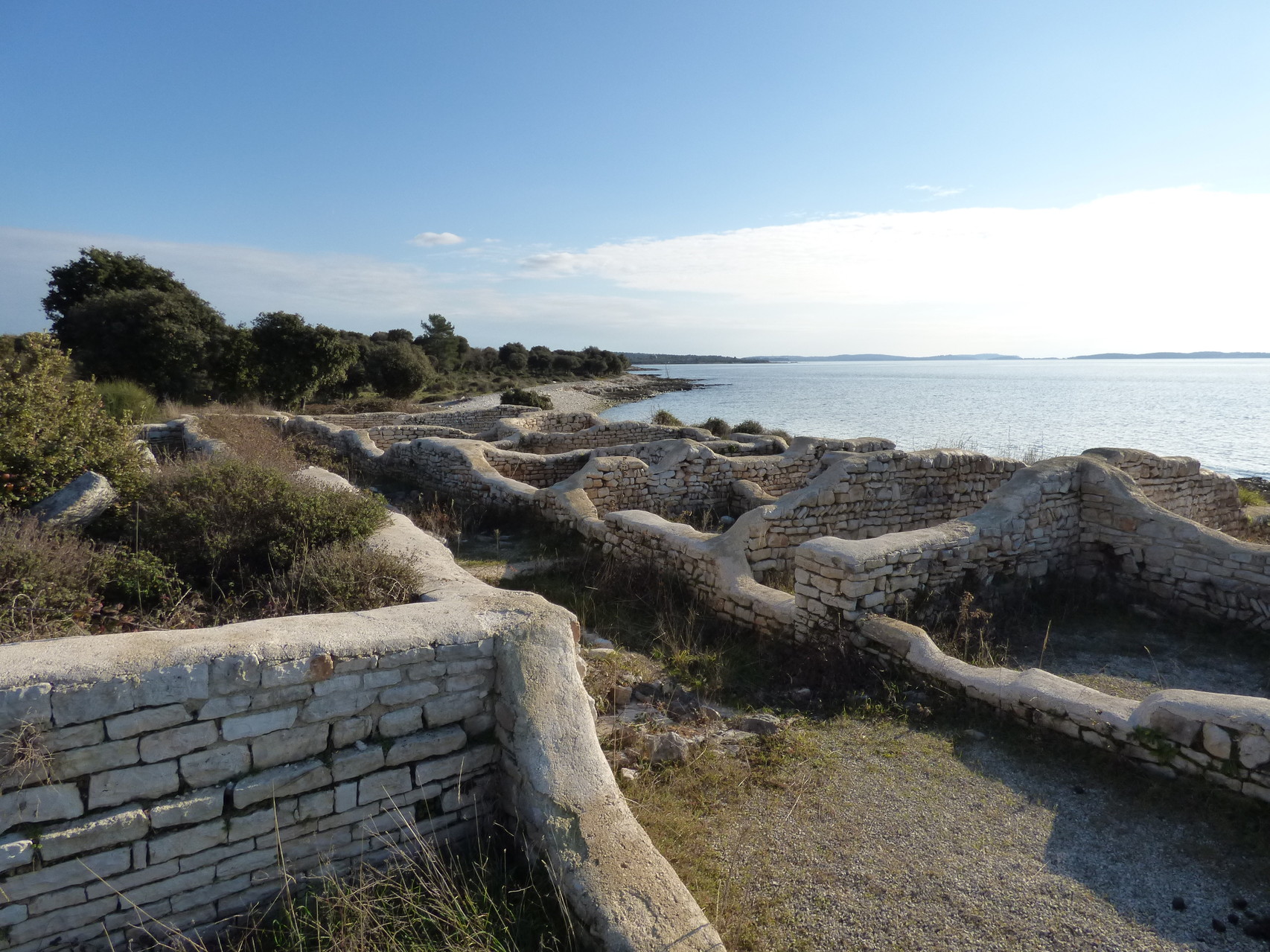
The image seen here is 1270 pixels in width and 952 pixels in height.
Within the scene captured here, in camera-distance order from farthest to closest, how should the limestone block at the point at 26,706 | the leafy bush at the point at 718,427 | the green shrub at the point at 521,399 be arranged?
the green shrub at the point at 521,399 < the leafy bush at the point at 718,427 < the limestone block at the point at 26,706

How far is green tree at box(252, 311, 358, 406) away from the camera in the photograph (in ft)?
93.2

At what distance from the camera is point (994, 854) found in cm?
354

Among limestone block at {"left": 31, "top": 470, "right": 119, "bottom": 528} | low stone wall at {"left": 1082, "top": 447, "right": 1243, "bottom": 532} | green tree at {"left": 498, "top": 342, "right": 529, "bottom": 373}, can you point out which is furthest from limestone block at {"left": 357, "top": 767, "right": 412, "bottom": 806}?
green tree at {"left": 498, "top": 342, "right": 529, "bottom": 373}

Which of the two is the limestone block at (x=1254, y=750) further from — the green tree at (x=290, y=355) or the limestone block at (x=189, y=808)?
the green tree at (x=290, y=355)

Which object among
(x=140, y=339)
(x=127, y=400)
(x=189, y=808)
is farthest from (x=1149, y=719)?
(x=140, y=339)

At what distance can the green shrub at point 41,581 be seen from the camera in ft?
12.0

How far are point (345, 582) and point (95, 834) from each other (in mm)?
1831

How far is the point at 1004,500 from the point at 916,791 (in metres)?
4.48

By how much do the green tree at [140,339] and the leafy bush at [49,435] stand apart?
19.8 meters

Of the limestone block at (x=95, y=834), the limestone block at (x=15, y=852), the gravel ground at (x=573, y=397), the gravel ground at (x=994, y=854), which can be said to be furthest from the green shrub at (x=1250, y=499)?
the gravel ground at (x=573, y=397)

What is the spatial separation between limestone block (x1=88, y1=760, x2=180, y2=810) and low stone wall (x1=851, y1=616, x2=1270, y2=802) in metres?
4.86

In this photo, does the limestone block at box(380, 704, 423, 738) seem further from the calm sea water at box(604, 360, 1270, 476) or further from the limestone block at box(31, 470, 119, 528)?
the calm sea water at box(604, 360, 1270, 476)

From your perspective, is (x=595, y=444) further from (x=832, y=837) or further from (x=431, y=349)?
(x=431, y=349)

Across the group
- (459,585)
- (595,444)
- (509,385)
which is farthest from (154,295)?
(459,585)
